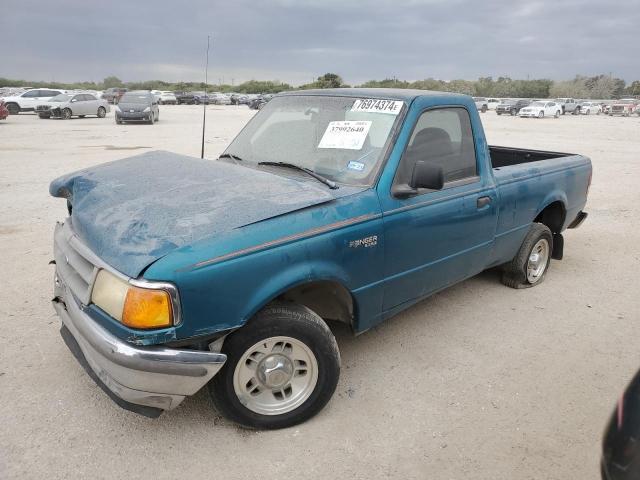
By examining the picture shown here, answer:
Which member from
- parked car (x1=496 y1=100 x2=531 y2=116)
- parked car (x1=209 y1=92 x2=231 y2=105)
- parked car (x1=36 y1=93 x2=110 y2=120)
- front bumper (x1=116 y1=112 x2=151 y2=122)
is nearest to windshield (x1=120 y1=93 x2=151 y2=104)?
front bumper (x1=116 y1=112 x2=151 y2=122)

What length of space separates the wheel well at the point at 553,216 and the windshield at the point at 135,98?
23580 mm

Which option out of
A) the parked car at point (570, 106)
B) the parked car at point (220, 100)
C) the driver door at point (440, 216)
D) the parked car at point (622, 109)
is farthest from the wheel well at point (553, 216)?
the parked car at point (220, 100)

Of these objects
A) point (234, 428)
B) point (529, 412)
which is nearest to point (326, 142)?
point (234, 428)

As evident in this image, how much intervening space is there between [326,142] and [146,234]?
4.82 ft

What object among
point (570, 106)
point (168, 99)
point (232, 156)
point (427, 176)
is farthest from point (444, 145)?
point (168, 99)

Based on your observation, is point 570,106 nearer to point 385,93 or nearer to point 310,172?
point 385,93

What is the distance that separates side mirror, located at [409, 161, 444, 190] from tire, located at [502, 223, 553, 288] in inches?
83.1

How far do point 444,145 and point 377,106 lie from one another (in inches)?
24.8

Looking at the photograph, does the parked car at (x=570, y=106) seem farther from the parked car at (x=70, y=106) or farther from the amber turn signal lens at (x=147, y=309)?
the amber turn signal lens at (x=147, y=309)

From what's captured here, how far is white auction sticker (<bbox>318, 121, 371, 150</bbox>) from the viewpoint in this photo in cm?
331

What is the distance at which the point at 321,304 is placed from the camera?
3.19 meters

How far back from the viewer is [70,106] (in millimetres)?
26938

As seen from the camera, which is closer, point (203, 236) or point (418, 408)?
point (203, 236)

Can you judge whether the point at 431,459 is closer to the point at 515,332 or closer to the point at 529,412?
the point at 529,412
